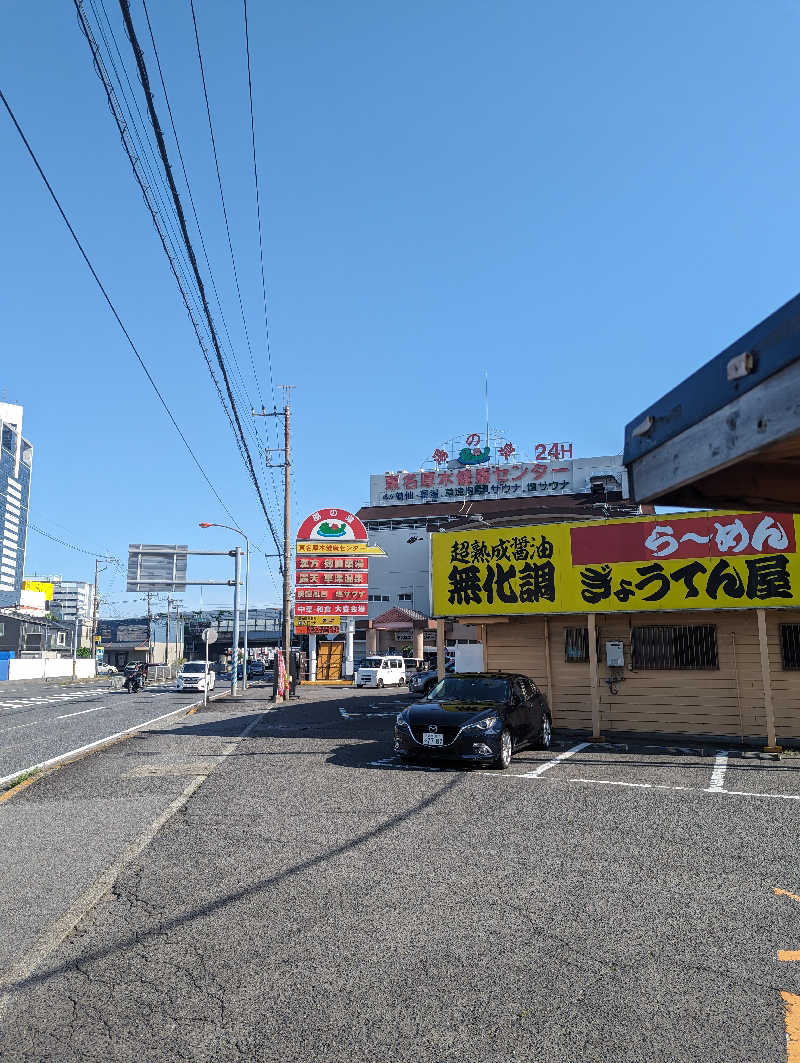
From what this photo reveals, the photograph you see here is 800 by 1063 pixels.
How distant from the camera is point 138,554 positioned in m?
38.5

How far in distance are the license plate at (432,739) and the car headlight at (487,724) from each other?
1.59 ft

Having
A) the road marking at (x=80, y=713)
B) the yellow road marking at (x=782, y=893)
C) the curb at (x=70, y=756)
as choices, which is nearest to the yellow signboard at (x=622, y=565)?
the curb at (x=70, y=756)

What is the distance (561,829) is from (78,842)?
4.89 m

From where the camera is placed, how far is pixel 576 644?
17078 millimetres

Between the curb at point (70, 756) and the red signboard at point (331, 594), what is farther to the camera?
the red signboard at point (331, 594)

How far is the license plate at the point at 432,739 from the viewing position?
11.6 meters

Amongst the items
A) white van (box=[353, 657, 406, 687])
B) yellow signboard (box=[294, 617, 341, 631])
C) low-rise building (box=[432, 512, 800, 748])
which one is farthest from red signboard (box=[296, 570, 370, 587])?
low-rise building (box=[432, 512, 800, 748])

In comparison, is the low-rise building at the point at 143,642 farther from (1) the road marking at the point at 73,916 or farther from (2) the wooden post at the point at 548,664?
(1) the road marking at the point at 73,916

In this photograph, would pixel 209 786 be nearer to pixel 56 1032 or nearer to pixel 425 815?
pixel 425 815

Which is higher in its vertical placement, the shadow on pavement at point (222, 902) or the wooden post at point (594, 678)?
the wooden post at point (594, 678)

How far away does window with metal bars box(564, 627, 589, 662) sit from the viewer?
16.9 metres

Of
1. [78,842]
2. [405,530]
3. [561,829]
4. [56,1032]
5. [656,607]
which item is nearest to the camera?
[56,1032]

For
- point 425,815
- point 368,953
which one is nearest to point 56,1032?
point 368,953

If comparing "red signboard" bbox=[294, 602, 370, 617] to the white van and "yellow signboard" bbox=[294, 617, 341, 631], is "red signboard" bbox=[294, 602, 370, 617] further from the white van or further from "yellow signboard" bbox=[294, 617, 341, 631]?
the white van
